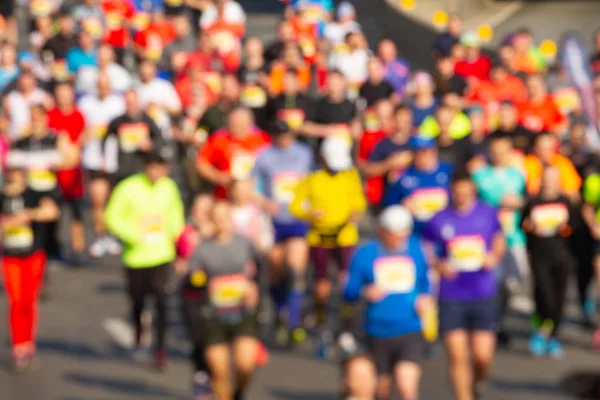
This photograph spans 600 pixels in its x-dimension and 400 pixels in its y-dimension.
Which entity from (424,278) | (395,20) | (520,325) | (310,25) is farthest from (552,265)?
(395,20)

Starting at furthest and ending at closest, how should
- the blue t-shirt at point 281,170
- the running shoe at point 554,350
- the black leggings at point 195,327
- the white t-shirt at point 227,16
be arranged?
1. the white t-shirt at point 227,16
2. the blue t-shirt at point 281,170
3. the running shoe at point 554,350
4. the black leggings at point 195,327

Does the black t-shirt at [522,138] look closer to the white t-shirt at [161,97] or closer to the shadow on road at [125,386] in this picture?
the white t-shirt at [161,97]

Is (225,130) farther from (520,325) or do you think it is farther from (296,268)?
(520,325)

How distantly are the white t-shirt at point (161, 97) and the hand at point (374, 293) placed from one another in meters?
7.18

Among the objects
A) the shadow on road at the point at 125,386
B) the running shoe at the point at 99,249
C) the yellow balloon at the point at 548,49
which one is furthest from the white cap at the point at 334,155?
the yellow balloon at the point at 548,49

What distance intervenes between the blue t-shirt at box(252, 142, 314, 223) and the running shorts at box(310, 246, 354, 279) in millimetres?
557

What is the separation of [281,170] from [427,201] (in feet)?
4.51

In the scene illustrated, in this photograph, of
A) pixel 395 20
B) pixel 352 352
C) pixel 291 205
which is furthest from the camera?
pixel 395 20

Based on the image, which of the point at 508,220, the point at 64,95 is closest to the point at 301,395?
the point at 508,220

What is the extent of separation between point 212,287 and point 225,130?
13.4 feet

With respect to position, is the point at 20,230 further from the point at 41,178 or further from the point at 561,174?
the point at 561,174

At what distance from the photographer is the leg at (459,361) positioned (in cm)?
1092

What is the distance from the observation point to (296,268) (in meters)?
13.3

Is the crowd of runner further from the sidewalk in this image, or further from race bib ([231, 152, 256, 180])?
the sidewalk
